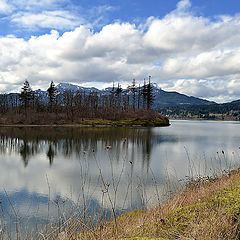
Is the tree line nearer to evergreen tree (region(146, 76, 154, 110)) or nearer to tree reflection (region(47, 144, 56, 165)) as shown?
evergreen tree (region(146, 76, 154, 110))

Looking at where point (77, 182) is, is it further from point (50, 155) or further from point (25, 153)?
point (25, 153)

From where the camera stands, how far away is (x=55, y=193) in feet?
47.8

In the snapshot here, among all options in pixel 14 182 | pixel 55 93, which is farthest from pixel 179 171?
pixel 55 93

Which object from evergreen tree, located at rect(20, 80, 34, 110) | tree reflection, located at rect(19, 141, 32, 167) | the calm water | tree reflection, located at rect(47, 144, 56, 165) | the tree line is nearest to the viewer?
the calm water

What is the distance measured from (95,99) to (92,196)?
9539cm

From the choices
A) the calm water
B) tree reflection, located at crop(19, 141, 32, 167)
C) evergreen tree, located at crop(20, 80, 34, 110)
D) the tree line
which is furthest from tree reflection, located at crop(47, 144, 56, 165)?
evergreen tree, located at crop(20, 80, 34, 110)

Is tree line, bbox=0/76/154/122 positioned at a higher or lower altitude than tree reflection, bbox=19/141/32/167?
higher

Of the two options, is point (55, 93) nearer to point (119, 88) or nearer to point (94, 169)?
point (119, 88)

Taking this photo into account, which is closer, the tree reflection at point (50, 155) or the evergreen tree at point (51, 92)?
the tree reflection at point (50, 155)

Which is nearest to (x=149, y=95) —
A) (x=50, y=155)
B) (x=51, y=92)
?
(x=51, y=92)

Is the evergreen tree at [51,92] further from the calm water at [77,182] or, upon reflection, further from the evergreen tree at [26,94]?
the calm water at [77,182]

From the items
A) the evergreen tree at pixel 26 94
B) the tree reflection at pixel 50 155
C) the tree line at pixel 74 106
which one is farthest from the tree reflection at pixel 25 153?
the evergreen tree at pixel 26 94

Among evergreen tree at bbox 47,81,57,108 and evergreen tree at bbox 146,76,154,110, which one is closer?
evergreen tree at bbox 47,81,57,108

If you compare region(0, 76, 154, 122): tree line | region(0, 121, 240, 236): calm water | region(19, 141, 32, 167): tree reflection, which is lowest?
region(19, 141, 32, 167): tree reflection
